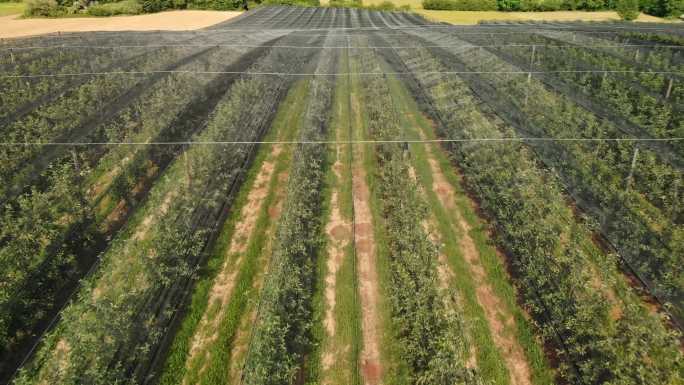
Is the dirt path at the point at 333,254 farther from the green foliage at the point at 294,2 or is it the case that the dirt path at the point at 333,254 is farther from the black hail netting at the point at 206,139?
the green foliage at the point at 294,2

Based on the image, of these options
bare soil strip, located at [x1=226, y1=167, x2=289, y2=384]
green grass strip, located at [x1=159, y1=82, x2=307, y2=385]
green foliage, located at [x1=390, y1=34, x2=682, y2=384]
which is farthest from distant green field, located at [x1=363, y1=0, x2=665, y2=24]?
bare soil strip, located at [x1=226, y1=167, x2=289, y2=384]

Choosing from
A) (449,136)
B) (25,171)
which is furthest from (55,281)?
(449,136)

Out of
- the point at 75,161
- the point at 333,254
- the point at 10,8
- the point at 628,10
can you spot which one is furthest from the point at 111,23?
the point at 628,10

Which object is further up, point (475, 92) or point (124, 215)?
point (475, 92)

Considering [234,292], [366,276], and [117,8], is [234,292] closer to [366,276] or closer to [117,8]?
[366,276]

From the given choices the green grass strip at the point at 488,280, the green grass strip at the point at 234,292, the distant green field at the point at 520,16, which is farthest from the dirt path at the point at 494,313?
the distant green field at the point at 520,16

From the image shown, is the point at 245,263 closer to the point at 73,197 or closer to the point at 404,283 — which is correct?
the point at 404,283
